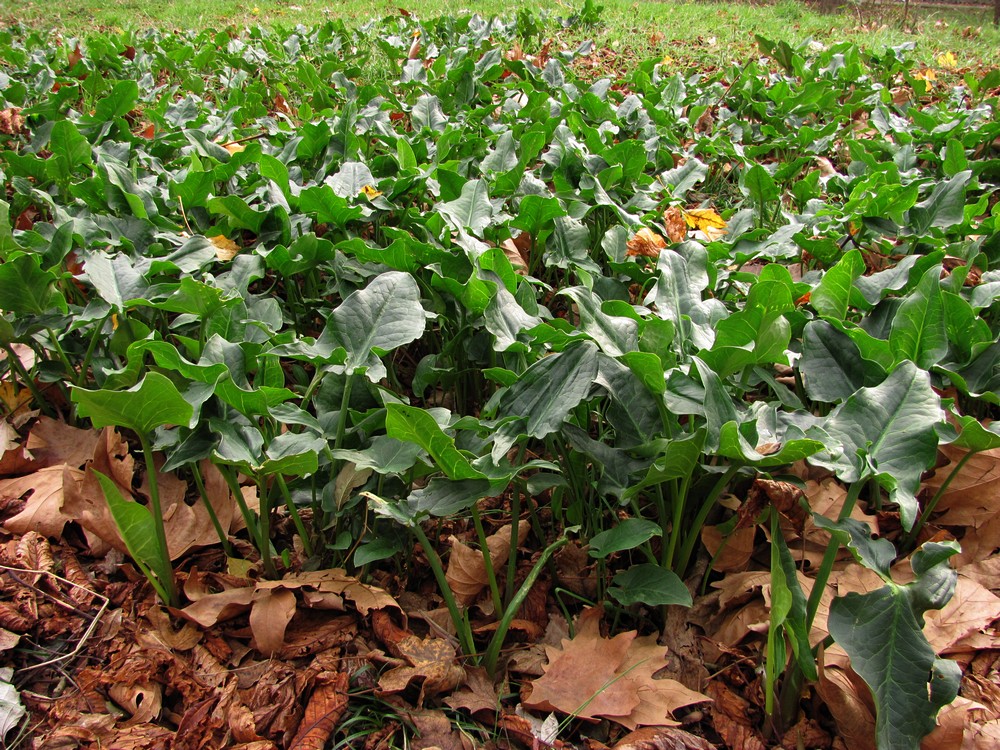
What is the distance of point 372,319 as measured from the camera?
1.52 meters

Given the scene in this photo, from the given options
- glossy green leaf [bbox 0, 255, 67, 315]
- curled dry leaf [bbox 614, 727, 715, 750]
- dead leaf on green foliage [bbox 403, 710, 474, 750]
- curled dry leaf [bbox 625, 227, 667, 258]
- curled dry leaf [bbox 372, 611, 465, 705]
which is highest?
glossy green leaf [bbox 0, 255, 67, 315]

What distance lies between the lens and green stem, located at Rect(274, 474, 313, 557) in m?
1.51

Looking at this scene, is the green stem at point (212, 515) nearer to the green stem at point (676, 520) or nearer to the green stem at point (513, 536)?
the green stem at point (513, 536)

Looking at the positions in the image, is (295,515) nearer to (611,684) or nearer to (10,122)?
(611,684)

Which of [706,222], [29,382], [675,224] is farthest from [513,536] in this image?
[706,222]

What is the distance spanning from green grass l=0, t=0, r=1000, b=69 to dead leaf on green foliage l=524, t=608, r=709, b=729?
4.89 meters

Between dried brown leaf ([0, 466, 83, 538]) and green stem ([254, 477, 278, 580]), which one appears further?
dried brown leaf ([0, 466, 83, 538])

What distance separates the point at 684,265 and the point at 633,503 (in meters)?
0.58

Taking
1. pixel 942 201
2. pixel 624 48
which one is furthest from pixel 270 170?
pixel 624 48

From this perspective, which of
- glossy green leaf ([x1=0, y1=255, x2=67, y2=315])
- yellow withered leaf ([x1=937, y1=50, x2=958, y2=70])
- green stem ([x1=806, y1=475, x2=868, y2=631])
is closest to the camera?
green stem ([x1=806, y1=475, x2=868, y2=631])

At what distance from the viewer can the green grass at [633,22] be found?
589 centimetres

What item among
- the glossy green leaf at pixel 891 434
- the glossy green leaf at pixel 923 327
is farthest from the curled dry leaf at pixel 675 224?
the glossy green leaf at pixel 891 434

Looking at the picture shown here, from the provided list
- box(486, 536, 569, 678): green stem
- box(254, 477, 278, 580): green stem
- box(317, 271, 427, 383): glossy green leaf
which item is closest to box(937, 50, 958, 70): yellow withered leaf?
box(317, 271, 427, 383): glossy green leaf

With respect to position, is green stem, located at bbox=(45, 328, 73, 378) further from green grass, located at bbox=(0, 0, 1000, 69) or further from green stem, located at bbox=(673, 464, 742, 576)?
green grass, located at bbox=(0, 0, 1000, 69)
